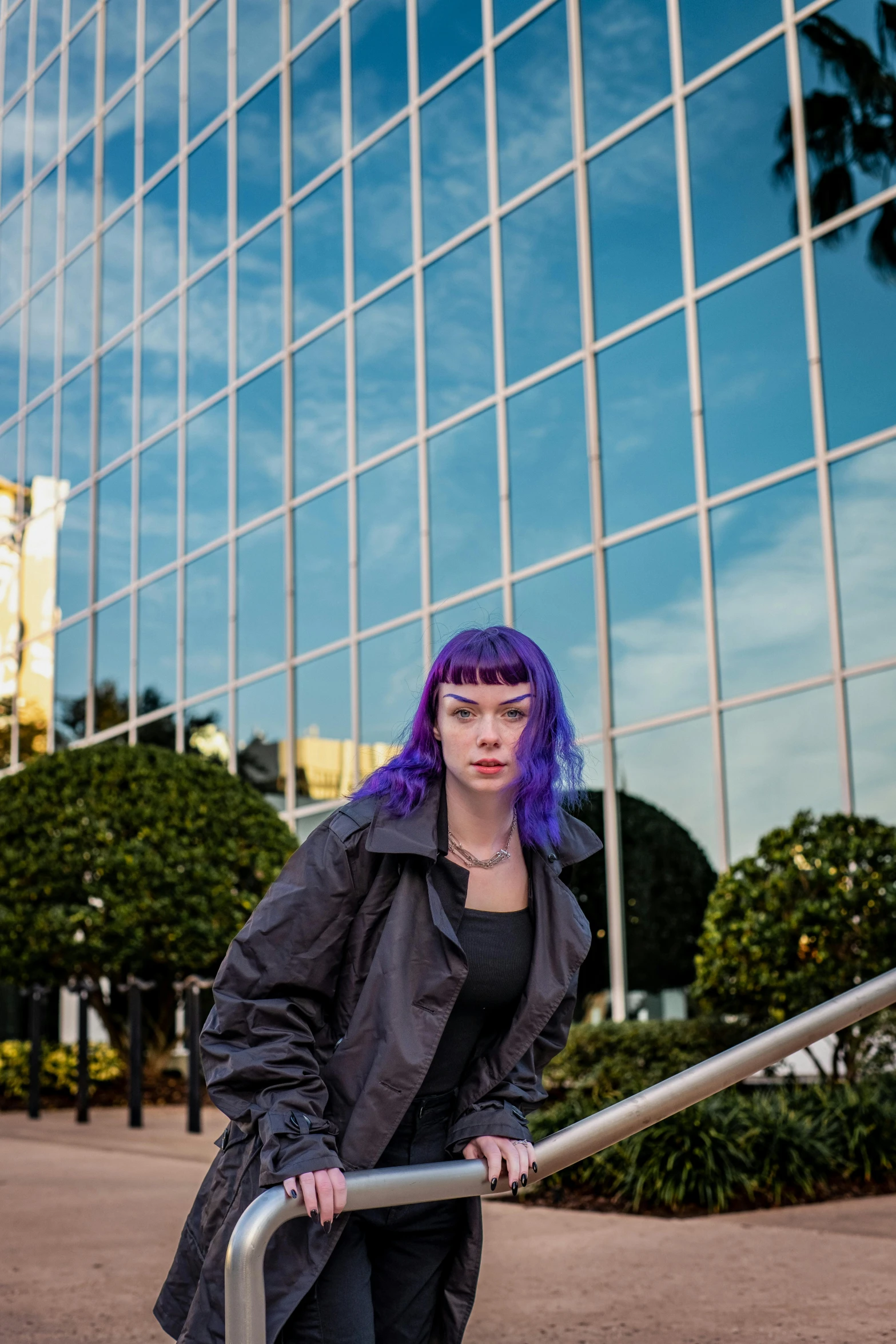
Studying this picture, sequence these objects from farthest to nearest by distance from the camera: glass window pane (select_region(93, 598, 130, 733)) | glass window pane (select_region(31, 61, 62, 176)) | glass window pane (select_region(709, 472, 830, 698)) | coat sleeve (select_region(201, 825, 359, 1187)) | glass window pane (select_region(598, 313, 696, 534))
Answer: glass window pane (select_region(31, 61, 62, 176)) → glass window pane (select_region(93, 598, 130, 733)) → glass window pane (select_region(598, 313, 696, 534)) → glass window pane (select_region(709, 472, 830, 698)) → coat sleeve (select_region(201, 825, 359, 1187))

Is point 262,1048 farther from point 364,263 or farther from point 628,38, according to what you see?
point 364,263

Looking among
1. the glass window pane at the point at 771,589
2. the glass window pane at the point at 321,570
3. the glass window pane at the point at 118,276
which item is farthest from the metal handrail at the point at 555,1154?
the glass window pane at the point at 118,276

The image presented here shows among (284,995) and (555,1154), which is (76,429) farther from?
(555,1154)

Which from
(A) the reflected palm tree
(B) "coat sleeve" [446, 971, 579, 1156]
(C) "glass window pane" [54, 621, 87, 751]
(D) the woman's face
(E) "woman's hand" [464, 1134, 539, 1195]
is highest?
(A) the reflected palm tree

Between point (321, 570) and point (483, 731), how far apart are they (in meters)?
16.6

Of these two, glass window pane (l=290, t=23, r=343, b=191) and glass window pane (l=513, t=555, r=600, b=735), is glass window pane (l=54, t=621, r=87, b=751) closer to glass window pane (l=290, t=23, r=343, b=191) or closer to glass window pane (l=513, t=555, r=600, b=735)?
glass window pane (l=290, t=23, r=343, b=191)

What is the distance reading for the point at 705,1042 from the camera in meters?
10.4

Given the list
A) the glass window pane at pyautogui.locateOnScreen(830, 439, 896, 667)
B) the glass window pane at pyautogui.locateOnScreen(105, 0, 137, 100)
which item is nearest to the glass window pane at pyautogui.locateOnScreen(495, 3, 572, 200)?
the glass window pane at pyautogui.locateOnScreen(830, 439, 896, 667)

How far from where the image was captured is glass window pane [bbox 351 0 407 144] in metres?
18.6

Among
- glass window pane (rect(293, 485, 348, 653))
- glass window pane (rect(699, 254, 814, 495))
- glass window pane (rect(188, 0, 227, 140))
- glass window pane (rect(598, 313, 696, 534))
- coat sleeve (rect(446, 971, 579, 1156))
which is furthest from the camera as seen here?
glass window pane (rect(188, 0, 227, 140))

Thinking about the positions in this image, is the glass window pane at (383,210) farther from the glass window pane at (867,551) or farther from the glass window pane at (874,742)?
the glass window pane at (874,742)

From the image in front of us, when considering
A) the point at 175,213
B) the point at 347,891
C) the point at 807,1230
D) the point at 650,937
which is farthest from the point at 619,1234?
the point at 175,213

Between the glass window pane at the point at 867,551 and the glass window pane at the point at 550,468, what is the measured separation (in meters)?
3.21

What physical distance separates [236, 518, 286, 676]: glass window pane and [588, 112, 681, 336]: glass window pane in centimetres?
663
